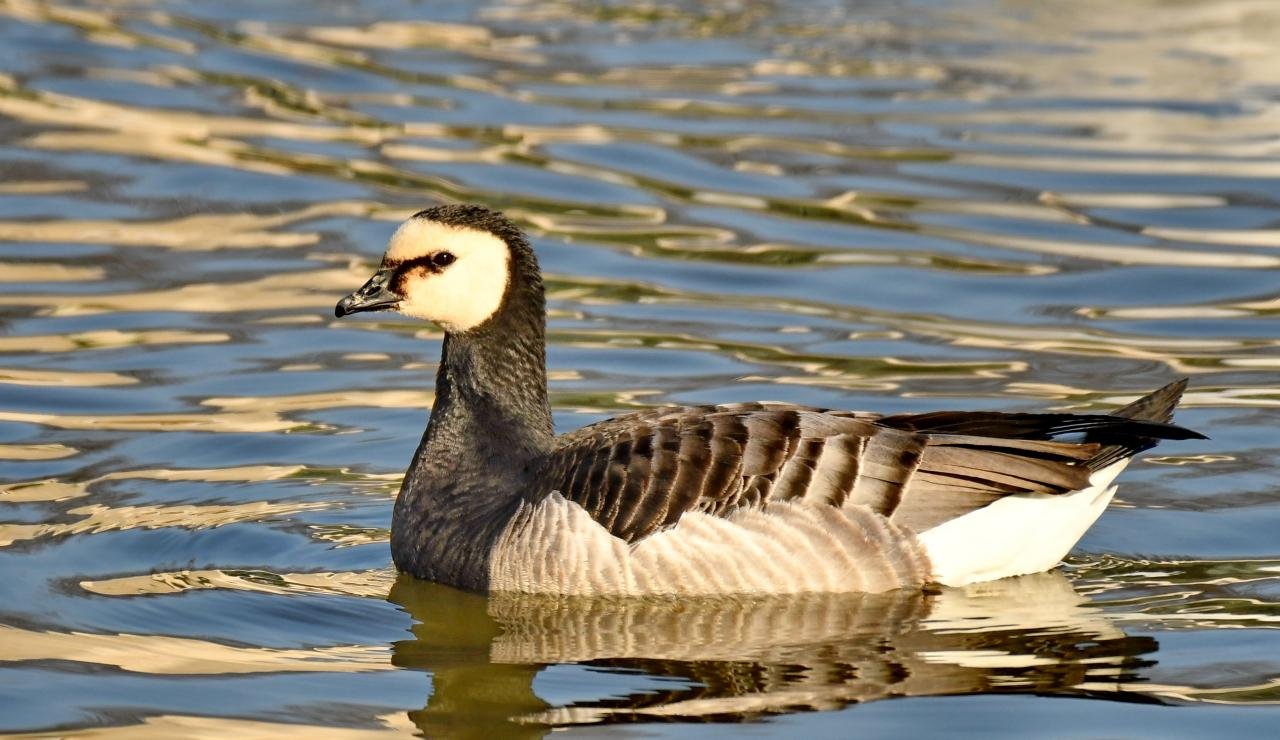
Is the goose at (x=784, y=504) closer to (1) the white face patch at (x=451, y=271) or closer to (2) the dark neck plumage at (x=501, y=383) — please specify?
(2) the dark neck plumage at (x=501, y=383)

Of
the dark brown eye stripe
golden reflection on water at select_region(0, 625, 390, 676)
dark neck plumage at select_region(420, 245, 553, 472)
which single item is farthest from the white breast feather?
the dark brown eye stripe

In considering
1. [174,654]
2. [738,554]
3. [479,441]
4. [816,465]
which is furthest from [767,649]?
[174,654]

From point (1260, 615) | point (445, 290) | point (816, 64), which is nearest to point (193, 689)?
point (445, 290)

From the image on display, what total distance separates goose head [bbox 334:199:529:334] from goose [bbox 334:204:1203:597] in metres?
0.88

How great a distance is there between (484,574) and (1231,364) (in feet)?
19.0

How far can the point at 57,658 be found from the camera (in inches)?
320

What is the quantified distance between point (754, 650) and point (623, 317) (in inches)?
239

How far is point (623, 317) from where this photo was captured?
14.0m

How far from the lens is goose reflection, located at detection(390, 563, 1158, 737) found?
7555 millimetres

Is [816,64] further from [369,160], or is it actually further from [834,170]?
[369,160]

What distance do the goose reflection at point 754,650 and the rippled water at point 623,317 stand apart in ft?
0.08

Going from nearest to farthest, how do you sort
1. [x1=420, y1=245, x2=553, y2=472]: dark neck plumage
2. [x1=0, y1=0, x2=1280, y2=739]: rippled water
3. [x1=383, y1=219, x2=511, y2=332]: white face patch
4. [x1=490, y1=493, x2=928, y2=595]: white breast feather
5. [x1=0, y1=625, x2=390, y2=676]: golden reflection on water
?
[x1=0, y1=0, x2=1280, y2=739]: rippled water, [x1=0, y1=625, x2=390, y2=676]: golden reflection on water, [x1=490, y1=493, x2=928, y2=595]: white breast feather, [x1=383, y1=219, x2=511, y2=332]: white face patch, [x1=420, y1=245, x2=553, y2=472]: dark neck plumage

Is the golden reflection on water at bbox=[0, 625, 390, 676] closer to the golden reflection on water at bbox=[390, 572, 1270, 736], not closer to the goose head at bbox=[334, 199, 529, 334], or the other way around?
the golden reflection on water at bbox=[390, 572, 1270, 736]

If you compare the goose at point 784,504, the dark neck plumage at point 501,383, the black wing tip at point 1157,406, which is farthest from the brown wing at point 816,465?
the dark neck plumage at point 501,383
